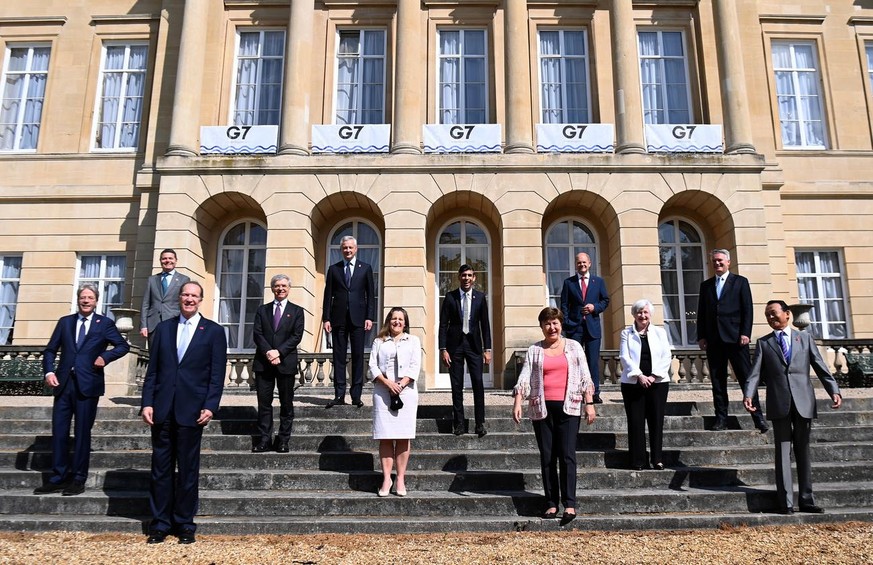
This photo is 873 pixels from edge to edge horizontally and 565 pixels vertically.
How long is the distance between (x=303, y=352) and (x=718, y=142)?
35.1 feet

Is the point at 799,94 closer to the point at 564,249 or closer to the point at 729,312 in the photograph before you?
the point at 564,249

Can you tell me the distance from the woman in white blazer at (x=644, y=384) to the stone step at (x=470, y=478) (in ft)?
0.84

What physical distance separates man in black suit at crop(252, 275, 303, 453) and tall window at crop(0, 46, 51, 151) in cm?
1326

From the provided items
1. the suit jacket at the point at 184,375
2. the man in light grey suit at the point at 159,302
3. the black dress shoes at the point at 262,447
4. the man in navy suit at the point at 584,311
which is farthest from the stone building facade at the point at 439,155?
the suit jacket at the point at 184,375

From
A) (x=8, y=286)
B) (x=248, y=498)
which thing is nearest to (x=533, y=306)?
(x=248, y=498)

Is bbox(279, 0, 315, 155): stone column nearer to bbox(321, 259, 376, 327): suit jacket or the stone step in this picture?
bbox(321, 259, 376, 327): suit jacket

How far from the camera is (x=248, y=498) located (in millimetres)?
5844

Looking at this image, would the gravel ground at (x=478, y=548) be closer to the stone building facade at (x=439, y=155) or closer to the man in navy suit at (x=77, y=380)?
the man in navy suit at (x=77, y=380)

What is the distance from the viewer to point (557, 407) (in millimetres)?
5477

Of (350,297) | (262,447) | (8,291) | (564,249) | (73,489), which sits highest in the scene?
(564,249)

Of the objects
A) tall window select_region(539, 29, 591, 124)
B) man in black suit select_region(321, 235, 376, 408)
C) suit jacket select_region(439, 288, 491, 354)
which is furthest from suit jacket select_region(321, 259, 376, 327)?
tall window select_region(539, 29, 591, 124)

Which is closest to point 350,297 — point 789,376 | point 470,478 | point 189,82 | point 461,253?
point 470,478

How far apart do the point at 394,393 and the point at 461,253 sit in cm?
948

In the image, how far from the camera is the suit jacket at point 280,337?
7.02 metres
